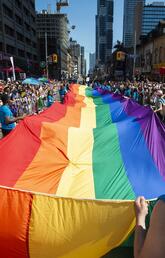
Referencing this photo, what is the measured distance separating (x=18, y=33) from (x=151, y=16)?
102134 mm

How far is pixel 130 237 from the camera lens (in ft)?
9.82

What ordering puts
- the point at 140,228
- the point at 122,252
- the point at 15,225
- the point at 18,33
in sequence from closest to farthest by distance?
1. the point at 140,228
2. the point at 122,252
3. the point at 15,225
4. the point at 18,33

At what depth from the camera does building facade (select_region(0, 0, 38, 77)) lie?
50578 millimetres

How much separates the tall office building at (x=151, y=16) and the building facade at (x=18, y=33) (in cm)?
7841

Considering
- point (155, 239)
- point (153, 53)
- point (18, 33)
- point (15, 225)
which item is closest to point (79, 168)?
point (15, 225)

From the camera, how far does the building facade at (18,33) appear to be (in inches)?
1991

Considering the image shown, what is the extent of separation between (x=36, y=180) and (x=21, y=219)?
1.42 meters

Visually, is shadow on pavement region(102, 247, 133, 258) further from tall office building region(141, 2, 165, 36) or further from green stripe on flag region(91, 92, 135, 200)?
tall office building region(141, 2, 165, 36)

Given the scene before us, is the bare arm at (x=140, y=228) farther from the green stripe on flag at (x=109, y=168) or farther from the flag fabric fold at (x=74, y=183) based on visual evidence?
the green stripe on flag at (x=109, y=168)

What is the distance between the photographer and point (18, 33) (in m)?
64.3

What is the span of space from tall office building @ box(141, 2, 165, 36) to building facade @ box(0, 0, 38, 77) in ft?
257

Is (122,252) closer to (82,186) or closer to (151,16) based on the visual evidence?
(82,186)

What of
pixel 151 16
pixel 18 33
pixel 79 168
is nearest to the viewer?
pixel 79 168

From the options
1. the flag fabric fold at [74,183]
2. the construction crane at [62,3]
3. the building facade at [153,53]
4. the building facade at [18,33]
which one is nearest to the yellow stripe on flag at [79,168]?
the flag fabric fold at [74,183]
